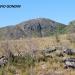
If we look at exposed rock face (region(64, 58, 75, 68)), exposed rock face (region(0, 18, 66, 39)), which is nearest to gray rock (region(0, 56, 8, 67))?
exposed rock face (region(64, 58, 75, 68))

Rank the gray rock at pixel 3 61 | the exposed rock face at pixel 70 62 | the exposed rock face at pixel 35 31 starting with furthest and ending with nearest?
the exposed rock face at pixel 35 31 < the gray rock at pixel 3 61 < the exposed rock face at pixel 70 62

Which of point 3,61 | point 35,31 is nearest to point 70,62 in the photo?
point 3,61

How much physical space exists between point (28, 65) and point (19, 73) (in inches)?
29.6

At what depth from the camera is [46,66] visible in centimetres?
1345

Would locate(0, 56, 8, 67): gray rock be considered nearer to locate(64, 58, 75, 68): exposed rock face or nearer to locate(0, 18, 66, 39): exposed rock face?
locate(64, 58, 75, 68): exposed rock face

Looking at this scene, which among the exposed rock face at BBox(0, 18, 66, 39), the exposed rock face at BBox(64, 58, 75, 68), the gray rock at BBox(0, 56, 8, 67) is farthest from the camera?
the exposed rock face at BBox(0, 18, 66, 39)

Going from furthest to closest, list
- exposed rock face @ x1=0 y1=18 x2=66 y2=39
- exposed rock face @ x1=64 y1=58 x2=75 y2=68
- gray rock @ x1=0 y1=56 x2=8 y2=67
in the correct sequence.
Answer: exposed rock face @ x1=0 y1=18 x2=66 y2=39, gray rock @ x1=0 y1=56 x2=8 y2=67, exposed rock face @ x1=64 y1=58 x2=75 y2=68

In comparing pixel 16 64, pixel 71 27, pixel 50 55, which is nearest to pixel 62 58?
pixel 50 55

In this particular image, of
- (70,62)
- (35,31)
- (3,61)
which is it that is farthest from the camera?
(35,31)

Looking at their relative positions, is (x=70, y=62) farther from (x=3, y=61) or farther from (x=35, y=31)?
(x=35, y=31)

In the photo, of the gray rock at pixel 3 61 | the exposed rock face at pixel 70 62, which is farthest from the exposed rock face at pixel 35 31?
the exposed rock face at pixel 70 62

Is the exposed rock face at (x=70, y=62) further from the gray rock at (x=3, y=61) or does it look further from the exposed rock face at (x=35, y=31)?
the exposed rock face at (x=35, y=31)

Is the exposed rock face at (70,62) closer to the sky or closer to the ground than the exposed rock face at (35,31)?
closer to the ground

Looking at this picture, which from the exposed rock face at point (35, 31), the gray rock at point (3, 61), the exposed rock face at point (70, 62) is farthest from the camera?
the exposed rock face at point (35, 31)
